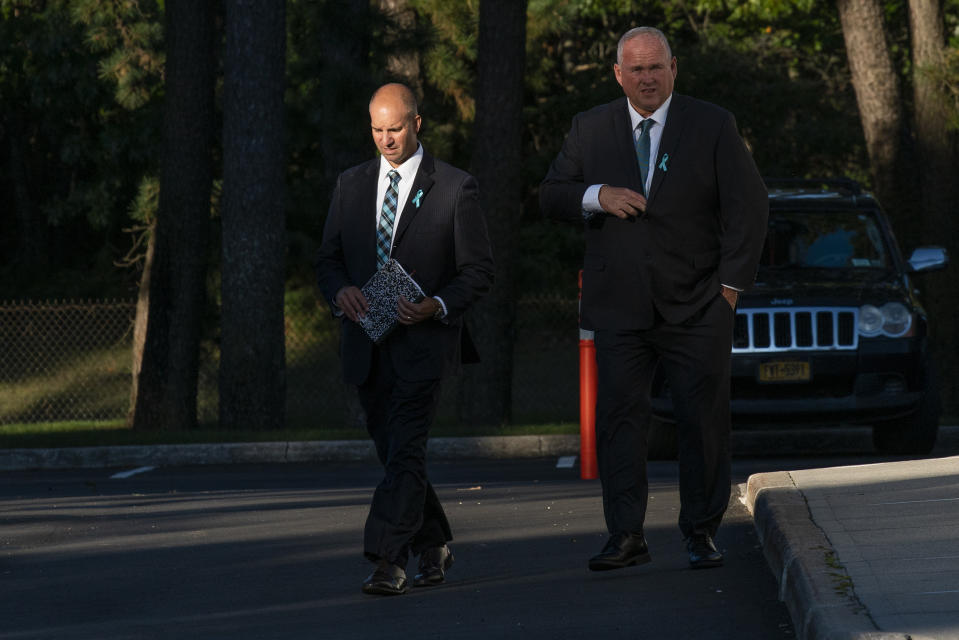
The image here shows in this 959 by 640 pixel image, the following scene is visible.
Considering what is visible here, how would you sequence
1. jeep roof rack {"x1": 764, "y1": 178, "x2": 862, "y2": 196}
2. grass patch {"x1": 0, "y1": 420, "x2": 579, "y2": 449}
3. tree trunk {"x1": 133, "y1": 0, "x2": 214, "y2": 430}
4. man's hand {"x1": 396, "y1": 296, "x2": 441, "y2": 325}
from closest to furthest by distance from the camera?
man's hand {"x1": 396, "y1": 296, "x2": 441, "y2": 325} → jeep roof rack {"x1": 764, "y1": 178, "x2": 862, "y2": 196} → grass patch {"x1": 0, "y1": 420, "x2": 579, "y2": 449} → tree trunk {"x1": 133, "y1": 0, "x2": 214, "y2": 430}

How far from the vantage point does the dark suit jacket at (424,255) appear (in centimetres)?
685

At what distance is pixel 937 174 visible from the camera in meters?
18.2

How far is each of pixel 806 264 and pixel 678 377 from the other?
670 centimetres

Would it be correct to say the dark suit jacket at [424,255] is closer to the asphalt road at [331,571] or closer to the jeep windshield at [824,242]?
the asphalt road at [331,571]

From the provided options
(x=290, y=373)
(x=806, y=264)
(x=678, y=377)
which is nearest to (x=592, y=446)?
(x=806, y=264)

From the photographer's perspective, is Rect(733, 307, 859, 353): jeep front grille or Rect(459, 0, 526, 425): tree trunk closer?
Rect(733, 307, 859, 353): jeep front grille

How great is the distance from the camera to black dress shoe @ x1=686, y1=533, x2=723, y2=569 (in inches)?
283

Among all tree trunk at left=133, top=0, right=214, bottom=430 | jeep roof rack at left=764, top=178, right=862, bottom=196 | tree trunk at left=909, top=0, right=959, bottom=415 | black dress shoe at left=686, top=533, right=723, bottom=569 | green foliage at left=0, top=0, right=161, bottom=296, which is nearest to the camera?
black dress shoe at left=686, top=533, right=723, bottom=569

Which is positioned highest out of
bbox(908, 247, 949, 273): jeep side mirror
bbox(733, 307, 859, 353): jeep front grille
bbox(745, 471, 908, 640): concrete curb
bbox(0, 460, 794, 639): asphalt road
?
bbox(908, 247, 949, 273): jeep side mirror

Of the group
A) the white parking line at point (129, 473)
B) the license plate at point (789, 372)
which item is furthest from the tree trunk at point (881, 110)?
the white parking line at point (129, 473)

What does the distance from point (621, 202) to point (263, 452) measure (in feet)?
27.8

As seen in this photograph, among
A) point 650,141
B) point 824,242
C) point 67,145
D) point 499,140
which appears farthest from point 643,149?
point 67,145

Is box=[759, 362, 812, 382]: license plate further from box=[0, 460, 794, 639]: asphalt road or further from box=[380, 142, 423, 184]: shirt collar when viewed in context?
box=[380, 142, 423, 184]: shirt collar

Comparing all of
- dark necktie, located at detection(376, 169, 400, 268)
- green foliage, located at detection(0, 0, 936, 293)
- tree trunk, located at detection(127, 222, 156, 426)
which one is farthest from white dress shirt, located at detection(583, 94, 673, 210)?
green foliage, located at detection(0, 0, 936, 293)
